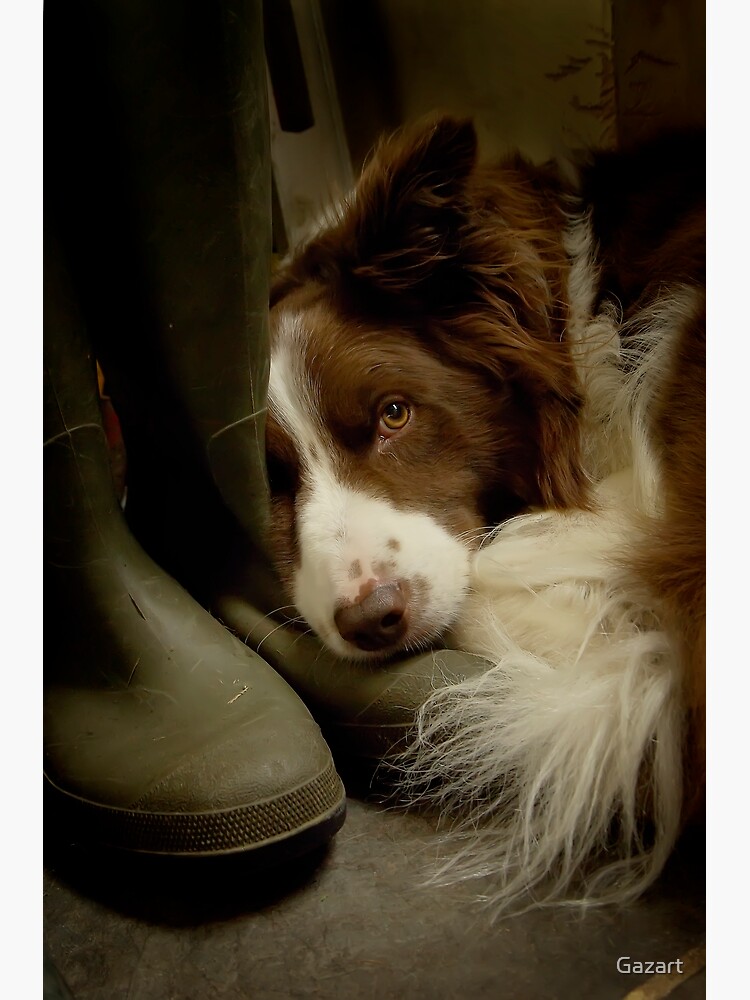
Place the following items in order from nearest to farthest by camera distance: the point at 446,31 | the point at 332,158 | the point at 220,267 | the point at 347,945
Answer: the point at 347,945 → the point at 220,267 → the point at 446,31 → the point at 332,158

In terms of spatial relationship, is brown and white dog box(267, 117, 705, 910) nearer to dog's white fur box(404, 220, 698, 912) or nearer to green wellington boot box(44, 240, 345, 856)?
dog's white fur box(404, 220, 698, 912)

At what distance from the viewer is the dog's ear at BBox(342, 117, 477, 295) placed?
110 cm

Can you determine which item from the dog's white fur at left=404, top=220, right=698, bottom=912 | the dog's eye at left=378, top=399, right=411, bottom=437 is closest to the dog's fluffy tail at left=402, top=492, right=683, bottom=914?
the dog's white fur at left=404, top=220, right=698, bottom=912

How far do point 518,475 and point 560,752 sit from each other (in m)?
0.45

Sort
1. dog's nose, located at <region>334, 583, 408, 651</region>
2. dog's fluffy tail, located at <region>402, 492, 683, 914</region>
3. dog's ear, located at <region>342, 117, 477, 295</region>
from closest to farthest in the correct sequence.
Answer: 1. dog's fluffy tail, located at <region>402, 492, 683, 914</region>
2. dog's nose, located at <region>334, 583, 408, 651</region>
3. dog's ear, located at <region>342, 117, 477, 295</region>

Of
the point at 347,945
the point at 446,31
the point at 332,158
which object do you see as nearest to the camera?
the point at 347,945

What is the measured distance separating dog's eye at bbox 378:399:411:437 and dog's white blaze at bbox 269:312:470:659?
0.08m

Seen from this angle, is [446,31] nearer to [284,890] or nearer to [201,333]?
[201,333]

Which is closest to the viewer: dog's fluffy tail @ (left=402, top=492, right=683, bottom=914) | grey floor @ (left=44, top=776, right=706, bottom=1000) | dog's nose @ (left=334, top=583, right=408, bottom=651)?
grey floor @ (left=44, top=776, right=706, bottom=1000)

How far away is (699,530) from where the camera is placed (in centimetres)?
92

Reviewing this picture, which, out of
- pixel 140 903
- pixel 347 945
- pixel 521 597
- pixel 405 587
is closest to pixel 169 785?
pixel 140 903

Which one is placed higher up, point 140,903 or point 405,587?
point 405,587

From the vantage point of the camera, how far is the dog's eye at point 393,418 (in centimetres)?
116
